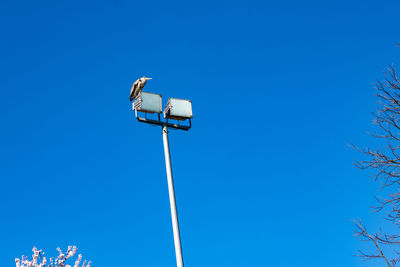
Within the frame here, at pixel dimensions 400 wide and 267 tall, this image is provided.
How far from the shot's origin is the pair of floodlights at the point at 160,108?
1145 cm

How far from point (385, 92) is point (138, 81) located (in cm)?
707

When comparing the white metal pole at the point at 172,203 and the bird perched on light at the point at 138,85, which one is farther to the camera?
the bird perched on light at the point at 138,85

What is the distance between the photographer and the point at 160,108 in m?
11.6

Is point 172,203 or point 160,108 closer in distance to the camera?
point 172,203

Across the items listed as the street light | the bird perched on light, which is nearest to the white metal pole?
the street light

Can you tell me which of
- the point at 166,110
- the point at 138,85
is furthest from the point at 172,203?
the point at 138,85

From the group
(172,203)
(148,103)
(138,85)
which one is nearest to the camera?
(172,203)

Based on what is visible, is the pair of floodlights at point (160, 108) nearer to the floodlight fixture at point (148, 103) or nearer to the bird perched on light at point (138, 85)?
the floodlight fixture at point (148, 103)

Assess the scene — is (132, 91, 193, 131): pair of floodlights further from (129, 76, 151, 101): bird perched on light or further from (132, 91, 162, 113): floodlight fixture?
(129, 76, 151, 101): bird perched on light

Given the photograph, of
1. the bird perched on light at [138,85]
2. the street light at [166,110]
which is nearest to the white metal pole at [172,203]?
the street light at [166,110]

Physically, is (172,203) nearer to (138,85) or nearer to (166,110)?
(166,110)

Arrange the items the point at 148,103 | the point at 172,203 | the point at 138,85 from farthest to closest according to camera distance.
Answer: the point at 138,85, the point at 148,103, the point at 172,203

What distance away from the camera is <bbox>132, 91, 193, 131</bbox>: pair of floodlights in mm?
11445

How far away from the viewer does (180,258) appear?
9.50m
